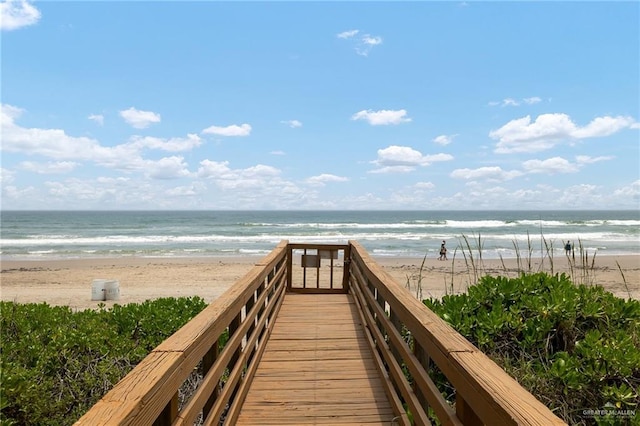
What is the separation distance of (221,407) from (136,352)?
2.41 meters

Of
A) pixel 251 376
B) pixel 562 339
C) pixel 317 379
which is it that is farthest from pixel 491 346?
pixel 251 376

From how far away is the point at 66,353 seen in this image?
4398 millimetres

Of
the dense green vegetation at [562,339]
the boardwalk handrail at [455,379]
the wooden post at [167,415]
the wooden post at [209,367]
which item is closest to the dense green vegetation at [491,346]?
the dense green vegetation at [562,339]

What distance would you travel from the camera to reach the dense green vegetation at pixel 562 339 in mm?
3574

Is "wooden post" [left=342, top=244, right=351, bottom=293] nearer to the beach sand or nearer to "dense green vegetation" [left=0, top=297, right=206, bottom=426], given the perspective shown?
"dense green vegetation" [left=0, top=297, right=206, bottom=426]

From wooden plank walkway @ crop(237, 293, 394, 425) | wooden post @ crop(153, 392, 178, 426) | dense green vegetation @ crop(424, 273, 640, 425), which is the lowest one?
wooden plank walkway @ crop(237, 293, 394, 425)

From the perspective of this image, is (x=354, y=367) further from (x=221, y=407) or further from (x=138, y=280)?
(x=138, y=280)

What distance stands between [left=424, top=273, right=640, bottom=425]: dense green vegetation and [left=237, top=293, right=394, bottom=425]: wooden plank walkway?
1.17 meters

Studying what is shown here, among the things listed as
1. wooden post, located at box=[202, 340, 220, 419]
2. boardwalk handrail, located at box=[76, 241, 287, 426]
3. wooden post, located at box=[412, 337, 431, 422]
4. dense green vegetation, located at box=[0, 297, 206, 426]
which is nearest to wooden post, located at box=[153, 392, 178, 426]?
boardwalk handrail, located at box=[76, 241, 287, 426]

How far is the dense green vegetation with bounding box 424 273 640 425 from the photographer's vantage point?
357cm

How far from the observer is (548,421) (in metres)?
1.31

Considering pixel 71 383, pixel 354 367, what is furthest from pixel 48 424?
pixel 354 367

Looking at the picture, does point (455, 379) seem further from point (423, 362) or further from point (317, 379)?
point (317, 379)

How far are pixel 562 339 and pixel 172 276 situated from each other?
56.8ft
